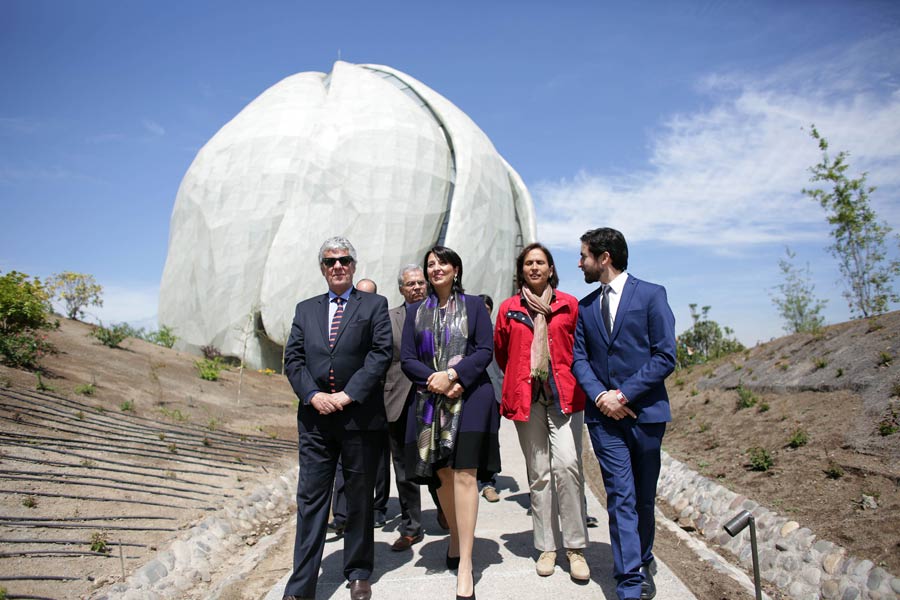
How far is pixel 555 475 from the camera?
11.7 ft

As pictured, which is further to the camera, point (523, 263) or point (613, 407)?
point (523, 263)

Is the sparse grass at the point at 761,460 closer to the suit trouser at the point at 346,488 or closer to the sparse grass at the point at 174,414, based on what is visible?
the suit trouser at the point at 346,488

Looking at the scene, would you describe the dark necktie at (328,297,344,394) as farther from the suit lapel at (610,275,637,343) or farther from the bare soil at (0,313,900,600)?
the suit lapel at (610,275,637,343)

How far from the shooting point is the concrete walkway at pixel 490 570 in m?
3.34

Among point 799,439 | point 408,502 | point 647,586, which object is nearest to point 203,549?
point 408,502

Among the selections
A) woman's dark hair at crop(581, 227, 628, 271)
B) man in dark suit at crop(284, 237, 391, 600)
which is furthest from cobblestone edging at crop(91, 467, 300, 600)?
woman's dark hair at crop(581, 227, 628, 271)

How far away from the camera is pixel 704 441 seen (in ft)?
20.7

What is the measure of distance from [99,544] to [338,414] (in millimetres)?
1830

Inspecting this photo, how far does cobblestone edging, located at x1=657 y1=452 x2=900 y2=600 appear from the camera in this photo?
2943mm

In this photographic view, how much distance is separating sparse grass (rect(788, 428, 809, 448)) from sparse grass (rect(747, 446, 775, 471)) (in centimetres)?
20

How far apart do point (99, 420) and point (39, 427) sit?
76 centimetres

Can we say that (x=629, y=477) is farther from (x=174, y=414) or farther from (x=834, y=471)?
(x=174, y=414)

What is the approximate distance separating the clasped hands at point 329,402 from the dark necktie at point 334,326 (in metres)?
0.13

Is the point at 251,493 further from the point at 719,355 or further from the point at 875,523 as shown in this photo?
the point at 719,355
